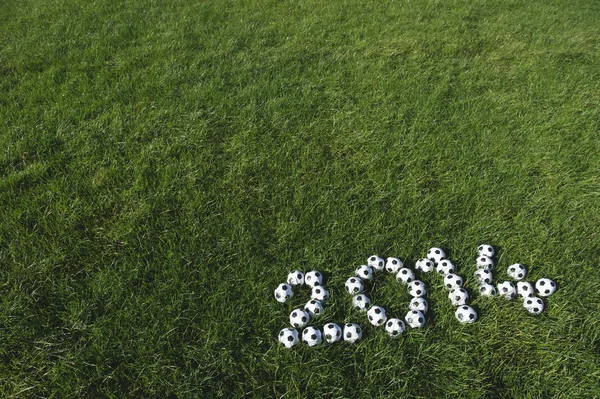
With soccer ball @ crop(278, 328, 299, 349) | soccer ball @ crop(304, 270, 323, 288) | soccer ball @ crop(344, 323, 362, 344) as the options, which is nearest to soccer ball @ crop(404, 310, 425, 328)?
soccer ball @ crop(344, 323, 362, 344)

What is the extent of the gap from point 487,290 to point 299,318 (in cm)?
170

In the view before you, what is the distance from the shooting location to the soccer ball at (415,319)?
354cm

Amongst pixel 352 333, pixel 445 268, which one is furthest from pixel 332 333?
pixel 445 268

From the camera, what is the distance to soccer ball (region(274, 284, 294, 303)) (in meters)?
3.73

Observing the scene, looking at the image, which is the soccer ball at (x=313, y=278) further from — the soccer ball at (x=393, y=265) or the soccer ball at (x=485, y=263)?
the soccer ball at (x=485, y=263)

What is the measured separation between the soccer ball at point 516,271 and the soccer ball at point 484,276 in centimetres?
22

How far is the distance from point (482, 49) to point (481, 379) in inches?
252

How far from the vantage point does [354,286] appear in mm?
3803

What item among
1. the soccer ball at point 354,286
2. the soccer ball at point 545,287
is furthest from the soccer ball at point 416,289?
the soccer ball at point 545,287

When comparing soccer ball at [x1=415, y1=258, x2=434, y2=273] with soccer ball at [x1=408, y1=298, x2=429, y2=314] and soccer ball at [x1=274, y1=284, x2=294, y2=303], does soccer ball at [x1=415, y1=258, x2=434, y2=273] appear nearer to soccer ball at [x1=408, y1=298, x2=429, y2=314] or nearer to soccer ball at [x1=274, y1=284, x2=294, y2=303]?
soccer ball at [x1=408, y1=298, x2=429, y2=314]

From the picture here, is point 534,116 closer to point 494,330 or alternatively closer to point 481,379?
point 494,330

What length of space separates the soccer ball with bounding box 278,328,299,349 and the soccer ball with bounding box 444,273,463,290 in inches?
57.2

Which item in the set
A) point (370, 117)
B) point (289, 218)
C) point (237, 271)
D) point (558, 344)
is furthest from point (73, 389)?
Answer: point (370, 117)

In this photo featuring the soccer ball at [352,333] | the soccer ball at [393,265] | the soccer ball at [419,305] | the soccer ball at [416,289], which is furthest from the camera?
the soccer ball at [393,265]
